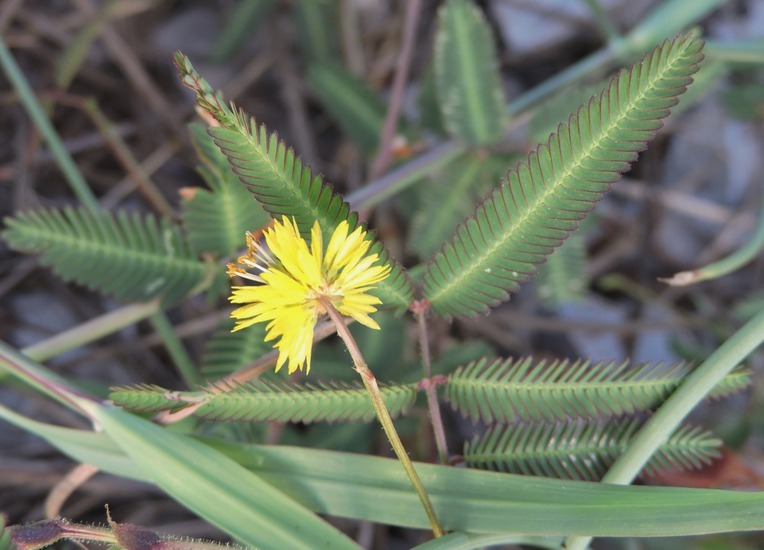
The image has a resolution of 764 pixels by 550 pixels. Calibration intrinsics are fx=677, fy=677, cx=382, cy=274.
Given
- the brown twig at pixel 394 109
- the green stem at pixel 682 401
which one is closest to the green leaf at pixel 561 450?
the green stem at pixel 682 401

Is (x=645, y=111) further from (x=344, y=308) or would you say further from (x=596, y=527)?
(x=596, y=527)

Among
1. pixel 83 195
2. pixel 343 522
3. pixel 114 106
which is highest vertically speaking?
pixel 114 106

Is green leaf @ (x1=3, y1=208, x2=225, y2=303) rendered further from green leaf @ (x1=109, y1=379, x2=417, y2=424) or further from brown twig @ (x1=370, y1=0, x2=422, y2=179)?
brown twig @ (x1=370, y1=0, x2=422, y2=179)

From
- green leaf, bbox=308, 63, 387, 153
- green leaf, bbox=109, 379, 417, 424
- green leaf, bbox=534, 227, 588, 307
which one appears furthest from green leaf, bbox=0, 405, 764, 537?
green leaf, bbox=308, 63, 387, 153

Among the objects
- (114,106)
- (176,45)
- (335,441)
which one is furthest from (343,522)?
(176,45)

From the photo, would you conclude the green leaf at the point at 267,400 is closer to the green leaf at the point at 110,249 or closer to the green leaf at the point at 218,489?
the green leaf at the point at 218,489

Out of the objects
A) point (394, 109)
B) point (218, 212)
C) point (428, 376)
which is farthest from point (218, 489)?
point (394, 109)

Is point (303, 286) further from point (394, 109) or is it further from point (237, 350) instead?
point (394, 109)
